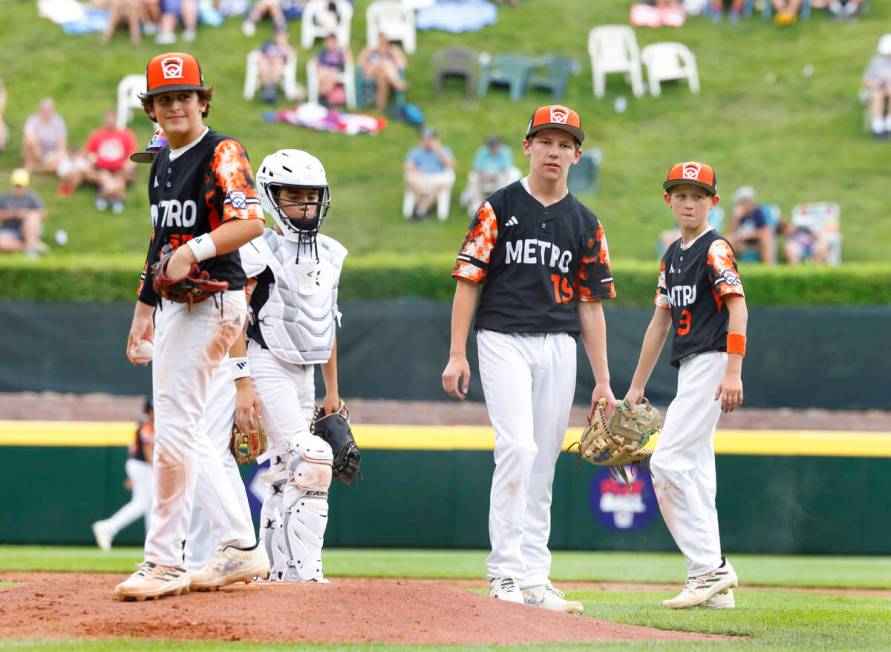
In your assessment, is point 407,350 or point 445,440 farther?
point 407,350

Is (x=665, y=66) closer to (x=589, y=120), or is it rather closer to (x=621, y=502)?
(x=589, y=120)

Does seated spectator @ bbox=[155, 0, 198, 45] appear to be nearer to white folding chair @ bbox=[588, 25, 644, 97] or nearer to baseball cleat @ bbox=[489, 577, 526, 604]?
white folding chair @ bbox=[588, 25, 644, 97]

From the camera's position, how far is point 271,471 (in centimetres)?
746

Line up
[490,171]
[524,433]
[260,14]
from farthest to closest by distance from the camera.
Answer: [260,14], [490,171], [524,433]

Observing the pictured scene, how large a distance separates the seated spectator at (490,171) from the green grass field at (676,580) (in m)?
10.3

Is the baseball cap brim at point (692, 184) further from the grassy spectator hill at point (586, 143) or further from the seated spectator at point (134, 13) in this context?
the seated spectator at point (134, 13)

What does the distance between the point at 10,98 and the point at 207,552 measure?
71.8 ft

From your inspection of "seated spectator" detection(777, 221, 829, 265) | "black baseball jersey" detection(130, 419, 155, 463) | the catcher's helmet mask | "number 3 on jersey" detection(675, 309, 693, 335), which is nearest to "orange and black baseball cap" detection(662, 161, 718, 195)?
"number 3 on jersey" detection(675, 309, 693, 335)

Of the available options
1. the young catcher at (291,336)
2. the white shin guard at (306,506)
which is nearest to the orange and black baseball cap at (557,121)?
the young catcher at (291,336)

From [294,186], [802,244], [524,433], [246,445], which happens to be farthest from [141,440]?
[802,244]

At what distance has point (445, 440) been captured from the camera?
42.2 feet

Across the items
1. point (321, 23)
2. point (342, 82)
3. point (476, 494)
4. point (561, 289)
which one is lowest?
point (476, 494)

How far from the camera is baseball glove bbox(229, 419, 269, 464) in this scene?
23.3ft

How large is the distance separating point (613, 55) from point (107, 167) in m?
10.5
